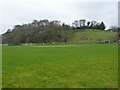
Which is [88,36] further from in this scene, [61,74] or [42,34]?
[61,74]

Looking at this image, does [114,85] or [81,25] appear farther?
[81,25]

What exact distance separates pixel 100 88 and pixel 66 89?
1348 mm

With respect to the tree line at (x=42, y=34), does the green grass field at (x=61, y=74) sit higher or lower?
lower

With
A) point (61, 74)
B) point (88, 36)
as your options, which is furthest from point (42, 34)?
point (61, 74)

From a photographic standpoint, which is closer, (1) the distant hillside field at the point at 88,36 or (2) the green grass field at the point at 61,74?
(2) the green grass field at the point at 61,74

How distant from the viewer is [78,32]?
140125 millimetres

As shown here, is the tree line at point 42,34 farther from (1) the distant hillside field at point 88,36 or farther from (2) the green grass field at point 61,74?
(2) the green grass field at point 61,74

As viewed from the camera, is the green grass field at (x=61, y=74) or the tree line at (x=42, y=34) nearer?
the green grass field at (x=61, y=74)

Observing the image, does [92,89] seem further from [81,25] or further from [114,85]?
[81,25]

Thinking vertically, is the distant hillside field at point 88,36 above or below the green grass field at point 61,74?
above

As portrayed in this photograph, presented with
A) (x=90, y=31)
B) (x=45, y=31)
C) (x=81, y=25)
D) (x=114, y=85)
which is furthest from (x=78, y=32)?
(x=114, y=85)

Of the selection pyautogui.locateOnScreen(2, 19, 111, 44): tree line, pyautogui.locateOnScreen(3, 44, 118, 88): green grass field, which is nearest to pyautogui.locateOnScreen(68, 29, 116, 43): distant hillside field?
pyautogui.locateOnScreen(2, 19, 111, 44): tree line

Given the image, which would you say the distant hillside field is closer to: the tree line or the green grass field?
the tree line

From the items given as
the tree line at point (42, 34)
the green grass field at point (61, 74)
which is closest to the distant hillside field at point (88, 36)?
the tree line at point (42, 34)
